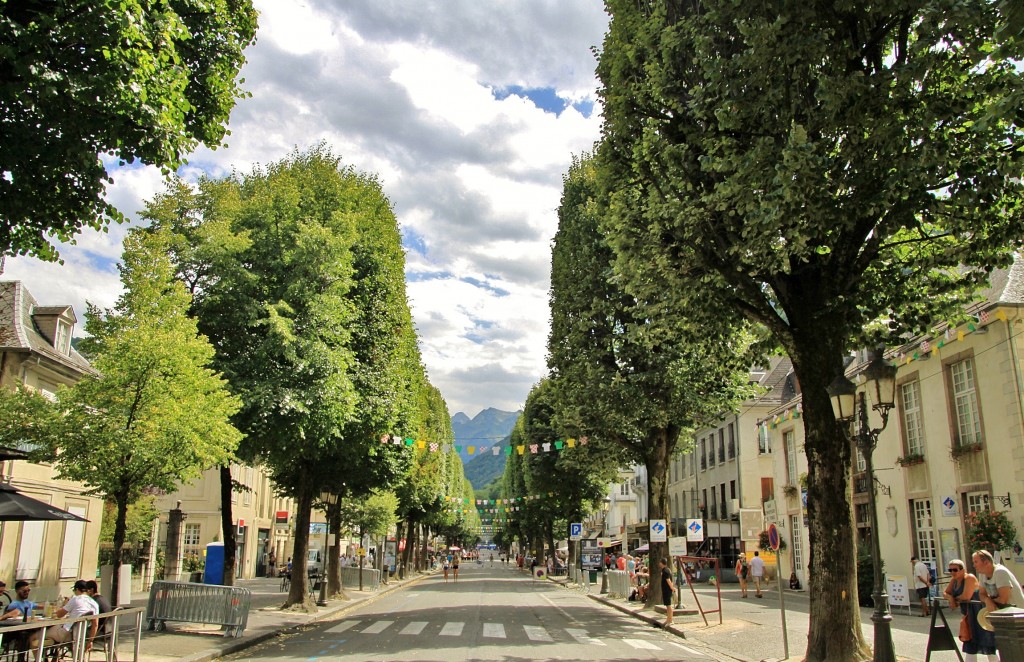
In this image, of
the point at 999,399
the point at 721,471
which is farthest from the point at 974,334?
the point at 721,471

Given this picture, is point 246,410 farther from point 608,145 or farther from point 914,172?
point 914,172

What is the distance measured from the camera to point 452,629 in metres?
17.8

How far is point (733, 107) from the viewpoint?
988 cm

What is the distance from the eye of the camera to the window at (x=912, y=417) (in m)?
23.0

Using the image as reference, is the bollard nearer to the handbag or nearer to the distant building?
the handbag

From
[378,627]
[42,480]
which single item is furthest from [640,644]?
[42,480]

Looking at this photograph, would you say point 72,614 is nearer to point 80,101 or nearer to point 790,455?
point 80,101

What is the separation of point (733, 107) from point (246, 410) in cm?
1308

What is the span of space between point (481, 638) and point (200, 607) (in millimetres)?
5797

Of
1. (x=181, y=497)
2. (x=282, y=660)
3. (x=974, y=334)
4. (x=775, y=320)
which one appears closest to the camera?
(x=775, y=320)

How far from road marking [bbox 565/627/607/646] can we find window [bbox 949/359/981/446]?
454 inches

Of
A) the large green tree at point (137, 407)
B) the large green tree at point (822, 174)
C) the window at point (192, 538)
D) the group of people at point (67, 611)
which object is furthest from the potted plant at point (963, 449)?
the window at point (192, 538)

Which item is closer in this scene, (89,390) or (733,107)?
(733,107)

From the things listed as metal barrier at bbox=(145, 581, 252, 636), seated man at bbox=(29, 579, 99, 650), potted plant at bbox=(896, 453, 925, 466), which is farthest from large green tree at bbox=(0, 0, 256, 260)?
potted plant at bbox=(896, 453, 925, 466)
